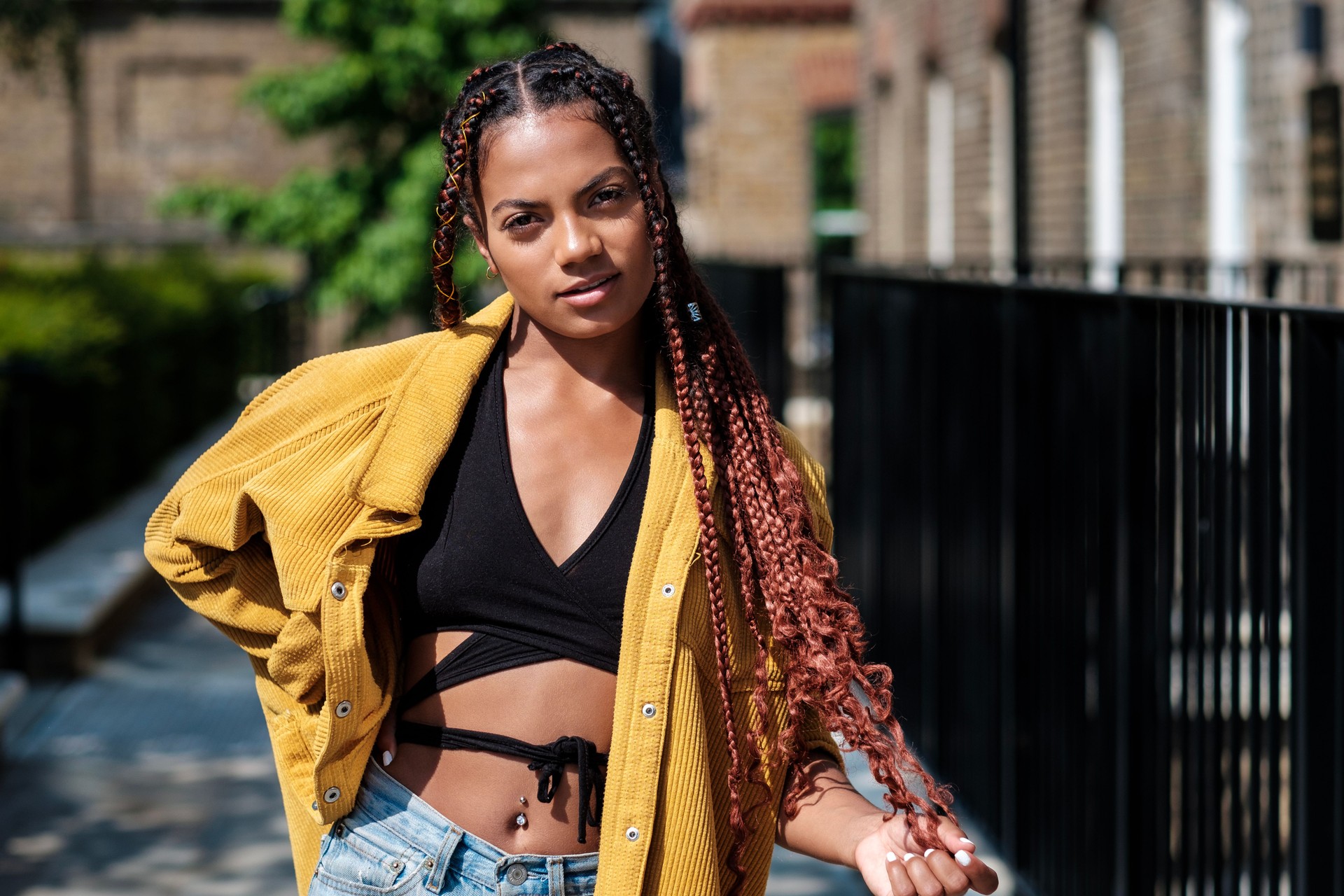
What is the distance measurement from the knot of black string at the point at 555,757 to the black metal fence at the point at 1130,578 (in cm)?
Result: 113

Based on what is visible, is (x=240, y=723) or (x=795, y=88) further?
(x=795, y=88)

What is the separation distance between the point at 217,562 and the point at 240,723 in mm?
4821

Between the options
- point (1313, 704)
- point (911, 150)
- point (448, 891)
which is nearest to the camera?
point (448, 891)

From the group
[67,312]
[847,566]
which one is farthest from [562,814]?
[67,312]

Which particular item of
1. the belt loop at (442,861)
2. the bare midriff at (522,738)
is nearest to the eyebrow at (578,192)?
the bare midriff at (522,738)

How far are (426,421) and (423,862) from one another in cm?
58

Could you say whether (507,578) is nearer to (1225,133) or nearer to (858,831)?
(858,831)

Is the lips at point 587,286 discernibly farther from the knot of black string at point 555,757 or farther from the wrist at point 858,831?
the wrist at point 858,831

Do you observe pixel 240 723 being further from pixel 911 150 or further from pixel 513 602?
pixel 911 150

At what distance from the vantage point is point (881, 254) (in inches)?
670

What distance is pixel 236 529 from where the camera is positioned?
2.37m

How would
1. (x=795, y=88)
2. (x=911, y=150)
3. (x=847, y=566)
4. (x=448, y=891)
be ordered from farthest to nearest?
1. (x=795, y=88)
2. (x=911, y=150)
3. (x=847, y=566)
4. (x=448, y=891)

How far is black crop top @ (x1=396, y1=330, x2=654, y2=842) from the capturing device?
2.32 metres

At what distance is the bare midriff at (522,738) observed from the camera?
2.33 metres
